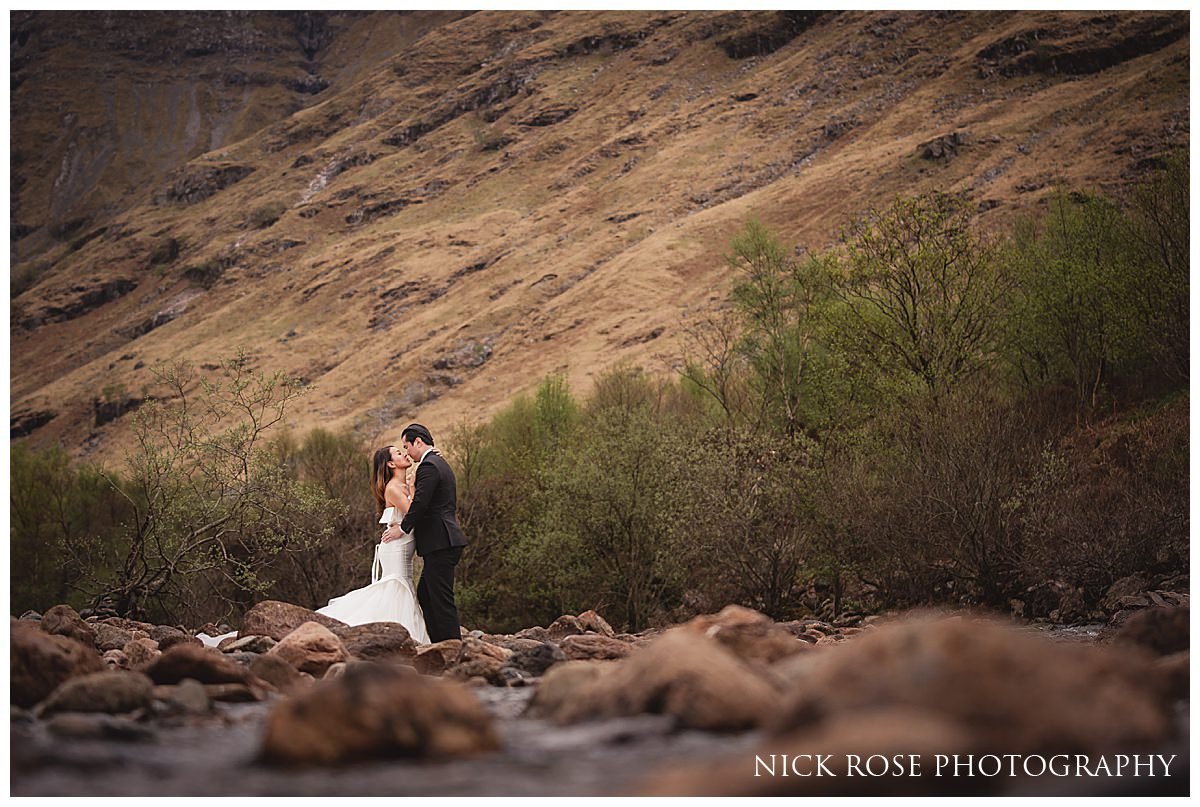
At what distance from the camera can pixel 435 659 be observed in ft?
31.4

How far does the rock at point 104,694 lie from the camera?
225 inches

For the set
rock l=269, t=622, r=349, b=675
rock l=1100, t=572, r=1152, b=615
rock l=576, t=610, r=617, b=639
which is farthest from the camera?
rock l=1100, t=572, r=1152, b=615

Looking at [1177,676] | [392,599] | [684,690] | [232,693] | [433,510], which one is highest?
[684,690]

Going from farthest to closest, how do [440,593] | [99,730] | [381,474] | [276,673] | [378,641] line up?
1. [381,474]
2. [440,593]
3. [378,641]
4. [276,673]
5. [99,730]

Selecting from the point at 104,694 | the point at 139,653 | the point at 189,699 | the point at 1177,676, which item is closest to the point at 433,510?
the point at 139,653

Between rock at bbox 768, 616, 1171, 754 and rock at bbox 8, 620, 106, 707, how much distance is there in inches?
177

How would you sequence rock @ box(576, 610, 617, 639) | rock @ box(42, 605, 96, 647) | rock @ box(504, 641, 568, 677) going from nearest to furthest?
rock @ box(504, 641, 568, 677)
rock @ box(42, 605, 96, 647)
rock @ box(576, 610, 617, 639)

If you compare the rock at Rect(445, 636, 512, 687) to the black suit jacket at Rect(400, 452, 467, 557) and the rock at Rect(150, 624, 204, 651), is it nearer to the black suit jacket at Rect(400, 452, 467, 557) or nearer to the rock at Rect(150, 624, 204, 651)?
the black suit jacket at Rect(400, 452, 467, 557)

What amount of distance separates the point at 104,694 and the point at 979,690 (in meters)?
4.47

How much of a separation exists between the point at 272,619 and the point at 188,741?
689cm

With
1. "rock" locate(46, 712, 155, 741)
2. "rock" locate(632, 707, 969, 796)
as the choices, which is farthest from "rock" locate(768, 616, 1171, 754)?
"rock" locate(46, 712, 155, 741)

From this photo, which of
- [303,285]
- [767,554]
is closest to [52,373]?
[303,285]

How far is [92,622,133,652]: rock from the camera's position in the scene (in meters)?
11.0

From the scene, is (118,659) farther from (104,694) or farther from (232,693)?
(104,694)
